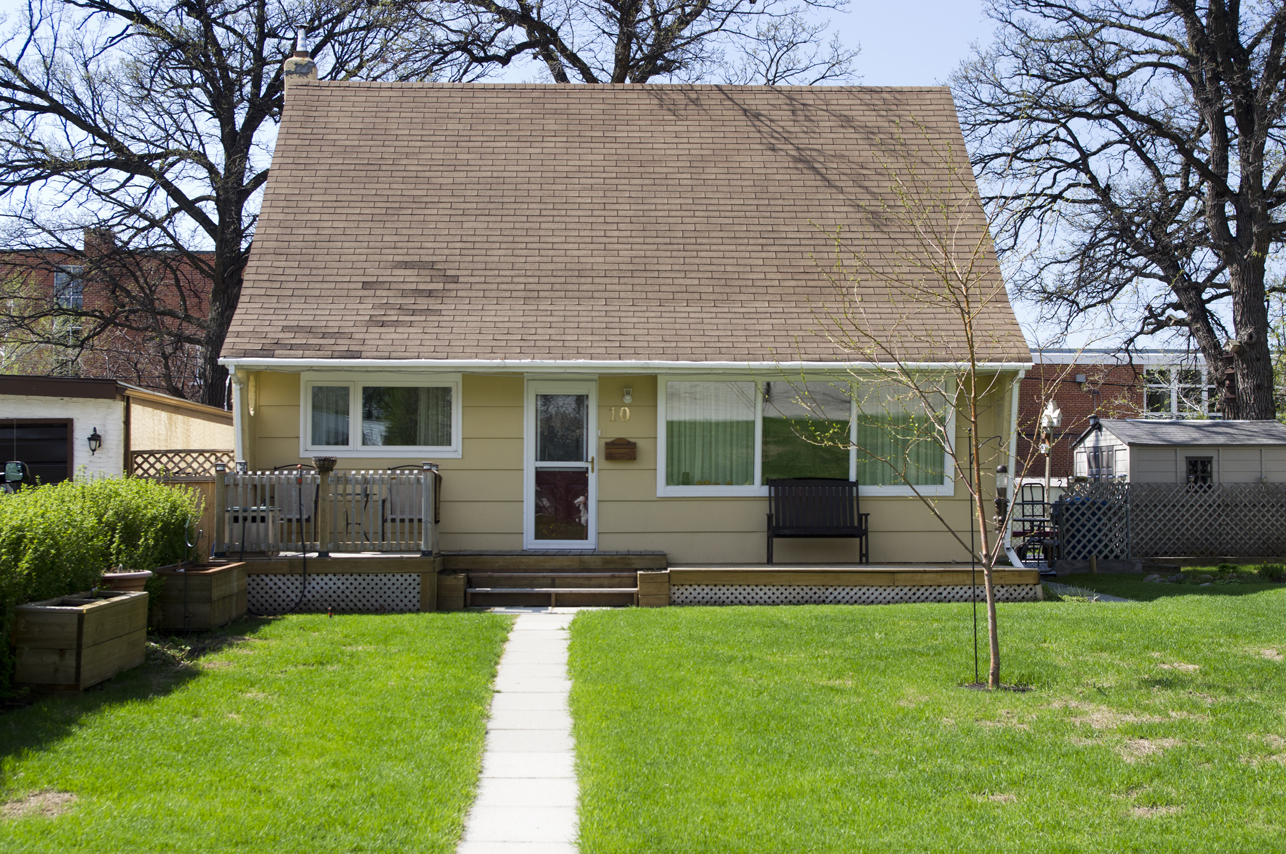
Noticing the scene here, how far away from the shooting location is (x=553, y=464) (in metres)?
11.8

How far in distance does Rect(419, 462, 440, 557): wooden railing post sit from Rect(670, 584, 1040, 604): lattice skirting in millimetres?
2626

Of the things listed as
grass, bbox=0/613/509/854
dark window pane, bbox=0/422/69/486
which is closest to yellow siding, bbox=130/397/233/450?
dark window pane, bbox=0/422/69/486

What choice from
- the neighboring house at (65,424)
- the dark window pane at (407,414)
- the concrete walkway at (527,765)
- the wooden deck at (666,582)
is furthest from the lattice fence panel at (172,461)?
the concrete walkway at (527,765)

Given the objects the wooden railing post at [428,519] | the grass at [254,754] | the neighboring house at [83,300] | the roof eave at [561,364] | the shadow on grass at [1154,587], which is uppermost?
the neighboring house at [83,300]

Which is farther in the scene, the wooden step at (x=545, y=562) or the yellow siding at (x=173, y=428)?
the yellow siding at (x=173, y=428)

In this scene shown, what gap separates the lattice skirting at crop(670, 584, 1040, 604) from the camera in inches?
429

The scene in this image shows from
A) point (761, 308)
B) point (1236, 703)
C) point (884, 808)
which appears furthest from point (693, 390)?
point (884, 808)

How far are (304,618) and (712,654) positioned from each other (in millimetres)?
4112

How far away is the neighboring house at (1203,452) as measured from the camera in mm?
18234

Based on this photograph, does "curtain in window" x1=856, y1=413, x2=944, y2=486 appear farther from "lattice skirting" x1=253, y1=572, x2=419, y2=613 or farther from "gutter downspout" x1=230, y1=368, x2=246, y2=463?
"gutter downspout" x1=230, y1=368, x2=246, y2=463

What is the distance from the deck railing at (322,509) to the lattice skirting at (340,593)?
29cm

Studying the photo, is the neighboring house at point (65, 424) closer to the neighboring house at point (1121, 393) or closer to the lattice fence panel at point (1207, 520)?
the lattice fence panel at point (1207, 520)

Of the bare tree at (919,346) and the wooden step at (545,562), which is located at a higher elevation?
the bare tree at (919,346)

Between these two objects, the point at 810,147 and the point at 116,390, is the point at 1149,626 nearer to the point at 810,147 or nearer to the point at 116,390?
the point at 810,147
